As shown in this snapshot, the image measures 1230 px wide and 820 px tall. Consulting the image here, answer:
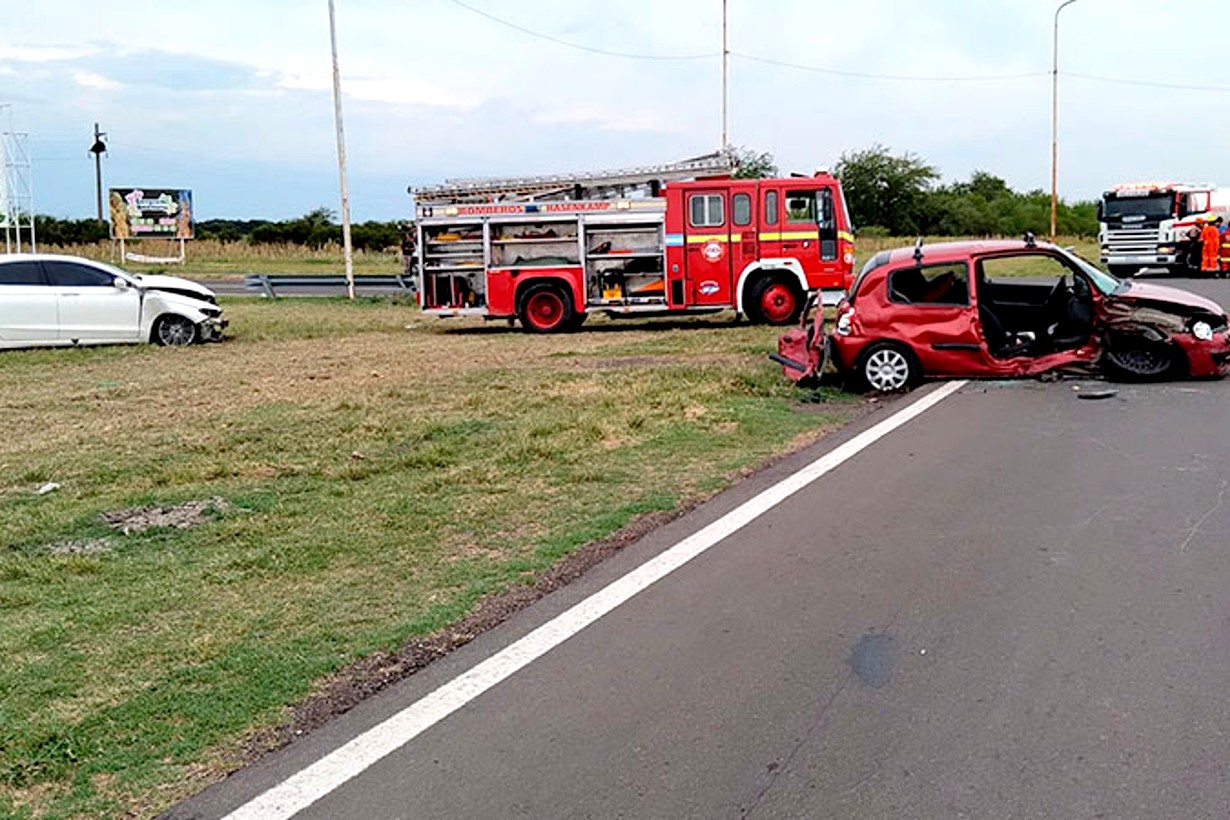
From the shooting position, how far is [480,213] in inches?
903

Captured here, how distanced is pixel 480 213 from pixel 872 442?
14.1m

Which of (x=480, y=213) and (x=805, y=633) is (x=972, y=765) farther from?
(x=480, y=213)

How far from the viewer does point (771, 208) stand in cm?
2233

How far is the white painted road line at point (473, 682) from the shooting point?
4.06 m

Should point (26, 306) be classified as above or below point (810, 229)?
below

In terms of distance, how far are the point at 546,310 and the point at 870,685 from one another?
18739mm

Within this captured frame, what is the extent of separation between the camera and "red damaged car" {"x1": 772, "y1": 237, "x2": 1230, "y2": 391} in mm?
12906

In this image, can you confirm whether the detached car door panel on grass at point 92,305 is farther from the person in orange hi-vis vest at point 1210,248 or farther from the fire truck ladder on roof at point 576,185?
the person in orange hi-vis vest at point 1210,248

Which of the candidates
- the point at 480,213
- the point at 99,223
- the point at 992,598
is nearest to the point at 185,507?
the point at 992,598

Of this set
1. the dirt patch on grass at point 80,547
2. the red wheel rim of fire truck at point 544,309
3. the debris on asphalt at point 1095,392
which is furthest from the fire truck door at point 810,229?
the dirt patch on grass at point 80,547

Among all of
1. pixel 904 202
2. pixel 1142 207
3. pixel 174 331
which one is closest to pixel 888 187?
pixel 904 202

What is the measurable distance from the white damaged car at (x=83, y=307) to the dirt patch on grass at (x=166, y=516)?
43.6 ft

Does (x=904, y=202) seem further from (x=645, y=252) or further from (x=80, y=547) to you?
(x=80, y=547)

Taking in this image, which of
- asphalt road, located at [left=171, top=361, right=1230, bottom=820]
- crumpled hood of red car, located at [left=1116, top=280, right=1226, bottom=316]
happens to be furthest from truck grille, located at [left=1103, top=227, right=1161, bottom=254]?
asphalt road, located at [left=171, top=361, right=1230, bottom=820]
